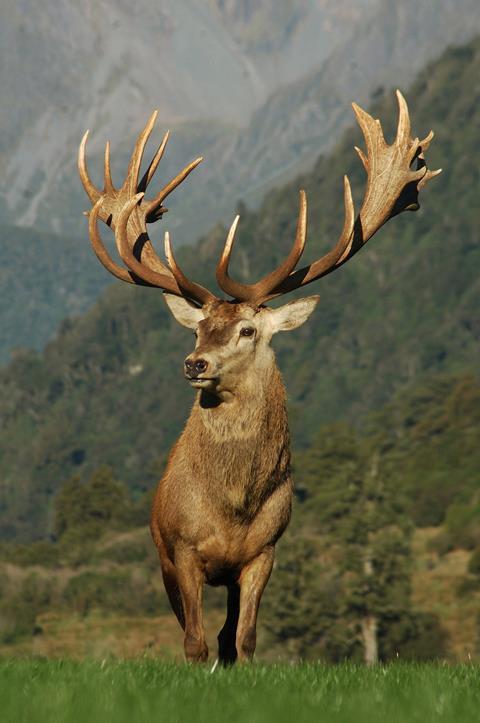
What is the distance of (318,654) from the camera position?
6412cm

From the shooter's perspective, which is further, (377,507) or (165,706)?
(377,507)

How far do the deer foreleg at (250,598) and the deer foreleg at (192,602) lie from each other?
0.90 feet

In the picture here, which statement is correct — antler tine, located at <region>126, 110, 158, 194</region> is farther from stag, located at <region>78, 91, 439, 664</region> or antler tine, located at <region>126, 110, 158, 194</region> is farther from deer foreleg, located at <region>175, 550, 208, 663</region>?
deer foreleg, located at <region>175, 550, 208, 663</region>

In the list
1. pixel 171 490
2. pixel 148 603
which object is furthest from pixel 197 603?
pixel 148 603

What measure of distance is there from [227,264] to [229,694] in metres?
5.08

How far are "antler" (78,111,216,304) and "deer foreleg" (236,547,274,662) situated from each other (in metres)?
2.12

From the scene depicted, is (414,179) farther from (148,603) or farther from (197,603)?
(148,603)

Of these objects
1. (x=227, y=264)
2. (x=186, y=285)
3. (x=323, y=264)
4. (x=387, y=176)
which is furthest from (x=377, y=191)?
(x=186, y=285)

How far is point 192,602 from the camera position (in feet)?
37.5

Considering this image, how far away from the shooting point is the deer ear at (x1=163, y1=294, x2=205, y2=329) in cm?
1257

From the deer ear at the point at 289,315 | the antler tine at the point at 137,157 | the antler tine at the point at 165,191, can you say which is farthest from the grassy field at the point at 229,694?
the antler tine at the point at 137,157

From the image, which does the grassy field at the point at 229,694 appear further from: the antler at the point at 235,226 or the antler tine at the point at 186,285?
the antler at the point at 235,226

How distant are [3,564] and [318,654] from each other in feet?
86.5

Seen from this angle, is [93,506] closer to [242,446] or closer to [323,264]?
[323,264]
